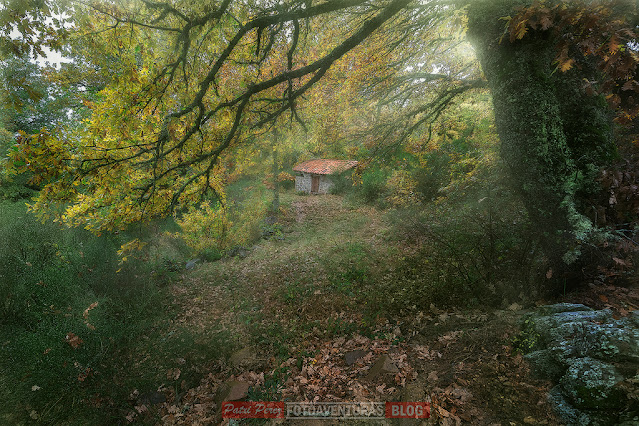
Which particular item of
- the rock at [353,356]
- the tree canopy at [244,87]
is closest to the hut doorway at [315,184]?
the tree canopy at [244,87]

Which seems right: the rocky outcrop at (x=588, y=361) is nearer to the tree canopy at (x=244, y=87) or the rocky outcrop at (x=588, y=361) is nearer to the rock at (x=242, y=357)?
the tree canopy at (x=244, y=87)

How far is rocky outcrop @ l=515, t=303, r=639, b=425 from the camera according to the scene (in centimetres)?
197

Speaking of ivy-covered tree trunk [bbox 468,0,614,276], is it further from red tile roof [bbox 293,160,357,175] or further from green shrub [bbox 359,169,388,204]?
red tile roof [bbox 293,160,357,175]

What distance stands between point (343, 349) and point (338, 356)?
18 centimetres

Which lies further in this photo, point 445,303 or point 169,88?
point 445,303

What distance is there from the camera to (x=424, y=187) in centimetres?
1135

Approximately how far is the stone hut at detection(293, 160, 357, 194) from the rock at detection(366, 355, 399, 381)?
1731 cm

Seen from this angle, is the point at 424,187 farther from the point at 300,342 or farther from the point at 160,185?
the point at 160,185

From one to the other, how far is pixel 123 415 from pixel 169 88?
4851mm

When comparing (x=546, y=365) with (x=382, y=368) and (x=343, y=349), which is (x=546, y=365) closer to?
(x=382, y=368)

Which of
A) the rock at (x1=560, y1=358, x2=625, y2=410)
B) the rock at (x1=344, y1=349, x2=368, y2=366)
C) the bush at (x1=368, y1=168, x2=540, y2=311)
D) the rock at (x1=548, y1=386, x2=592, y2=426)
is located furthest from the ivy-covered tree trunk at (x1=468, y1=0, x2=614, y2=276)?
the rock at (x1=344, y1=349, x2=368, y2=366)

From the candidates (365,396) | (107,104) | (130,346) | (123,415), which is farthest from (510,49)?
(130,346)

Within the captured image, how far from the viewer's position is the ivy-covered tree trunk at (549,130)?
328 cm

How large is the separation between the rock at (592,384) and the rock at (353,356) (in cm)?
238
